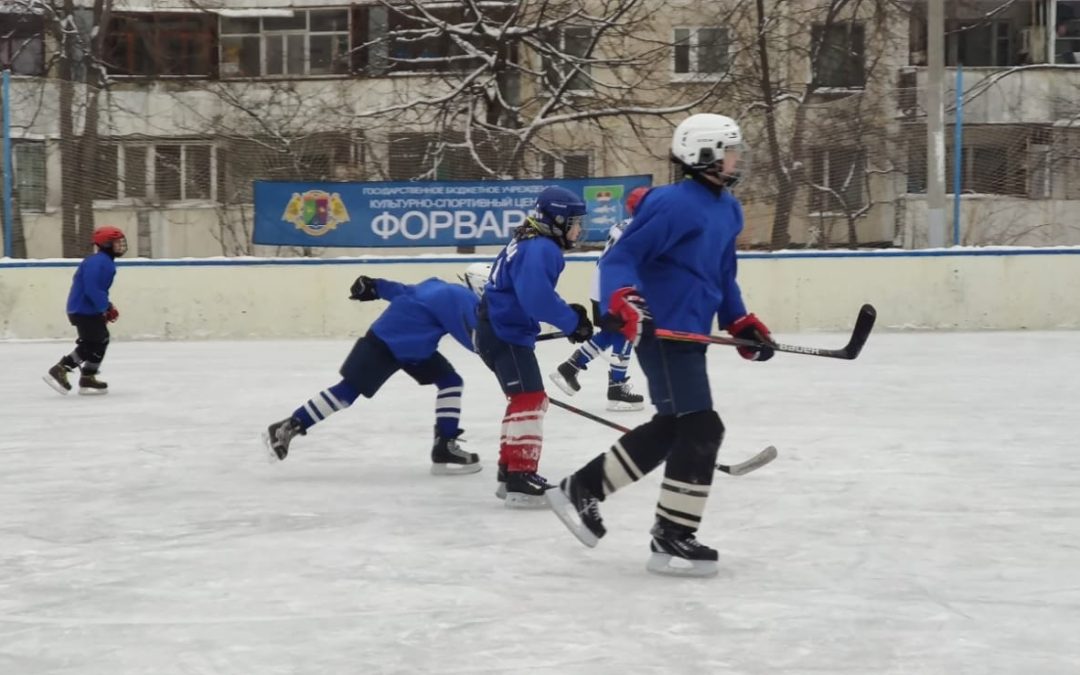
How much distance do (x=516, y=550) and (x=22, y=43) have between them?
714 inches

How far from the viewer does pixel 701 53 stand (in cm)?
1731

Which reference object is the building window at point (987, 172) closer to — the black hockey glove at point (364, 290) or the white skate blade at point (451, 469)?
the white skate blade at point (451, 469)

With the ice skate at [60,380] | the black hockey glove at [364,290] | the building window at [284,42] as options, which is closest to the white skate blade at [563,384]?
the black hockey glove at [364,290]

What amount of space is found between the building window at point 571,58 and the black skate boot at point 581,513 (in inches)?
471

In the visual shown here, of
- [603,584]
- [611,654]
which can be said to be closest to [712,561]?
[603,584]

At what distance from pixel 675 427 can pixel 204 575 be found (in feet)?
4.11

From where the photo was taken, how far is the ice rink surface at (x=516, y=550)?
3043mm

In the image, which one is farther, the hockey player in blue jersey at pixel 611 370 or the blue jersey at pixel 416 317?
the hockey player in blue jersey at pixel 611 370

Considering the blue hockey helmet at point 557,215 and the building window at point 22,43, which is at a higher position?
the building window at point 22,43

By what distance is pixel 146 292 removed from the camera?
40.3 ft

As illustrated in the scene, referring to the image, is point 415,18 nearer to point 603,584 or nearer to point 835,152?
point 835,152

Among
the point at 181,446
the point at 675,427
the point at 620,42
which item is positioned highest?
the point at 620,42

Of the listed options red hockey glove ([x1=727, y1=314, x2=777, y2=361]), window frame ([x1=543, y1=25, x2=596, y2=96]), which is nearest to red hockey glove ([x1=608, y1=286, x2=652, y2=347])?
red hockey glove ([x1=727, y1=314, x2=777, y2=361])

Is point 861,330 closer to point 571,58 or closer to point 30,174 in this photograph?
point 30,174
